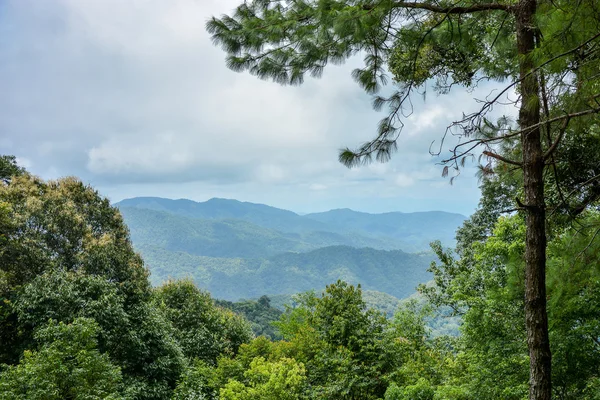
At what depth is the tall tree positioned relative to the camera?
96.3 inches

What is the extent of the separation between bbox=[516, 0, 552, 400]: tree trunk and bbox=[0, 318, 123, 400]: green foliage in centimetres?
671

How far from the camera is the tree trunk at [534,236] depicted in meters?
2.80

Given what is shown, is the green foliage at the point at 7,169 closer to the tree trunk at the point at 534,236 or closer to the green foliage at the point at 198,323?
the green foliage at the point at 198,323

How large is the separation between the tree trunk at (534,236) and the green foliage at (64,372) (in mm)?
6712

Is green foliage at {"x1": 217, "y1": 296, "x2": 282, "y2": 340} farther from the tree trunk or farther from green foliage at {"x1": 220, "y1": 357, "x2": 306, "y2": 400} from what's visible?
the tree trunk

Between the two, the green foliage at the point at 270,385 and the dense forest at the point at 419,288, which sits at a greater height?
the dense forest at the point at 419,288

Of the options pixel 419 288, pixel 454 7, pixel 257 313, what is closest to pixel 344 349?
pixel 419 288

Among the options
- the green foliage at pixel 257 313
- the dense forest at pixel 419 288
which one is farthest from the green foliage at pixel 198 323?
the green foliage at pixel 257 313

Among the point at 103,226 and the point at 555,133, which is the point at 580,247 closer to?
the point at 555,133

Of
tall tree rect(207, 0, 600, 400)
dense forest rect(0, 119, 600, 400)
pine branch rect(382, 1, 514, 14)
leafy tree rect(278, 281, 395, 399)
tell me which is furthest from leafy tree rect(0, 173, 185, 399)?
pine branch rect(382, 1, 514, 14)

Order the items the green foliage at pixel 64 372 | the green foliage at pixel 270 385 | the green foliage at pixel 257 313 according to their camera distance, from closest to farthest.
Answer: the green foliage at pixel 64 372 → the green foliage at pixel 270 385 → the green foliage at pixel 257 313

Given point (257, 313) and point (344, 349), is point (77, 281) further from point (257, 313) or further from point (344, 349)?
point (257, 313)

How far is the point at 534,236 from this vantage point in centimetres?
289

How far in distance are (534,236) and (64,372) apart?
730 centimetres
